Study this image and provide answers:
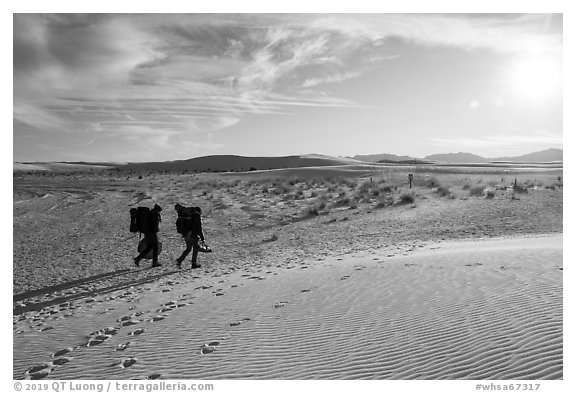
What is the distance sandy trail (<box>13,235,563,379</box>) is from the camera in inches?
162

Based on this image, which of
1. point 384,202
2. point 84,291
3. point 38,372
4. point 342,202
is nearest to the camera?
point 38,372

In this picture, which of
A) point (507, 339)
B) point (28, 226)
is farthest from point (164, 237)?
point (507, 339)

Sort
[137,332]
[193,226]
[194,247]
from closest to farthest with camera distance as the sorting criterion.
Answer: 1. [137,332]
2. [193,226]
3. [194,247]

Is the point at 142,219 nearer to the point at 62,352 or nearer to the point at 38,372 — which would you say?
the point at 62,352

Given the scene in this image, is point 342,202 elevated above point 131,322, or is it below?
above

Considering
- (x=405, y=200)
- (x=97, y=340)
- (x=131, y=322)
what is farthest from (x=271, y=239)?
(x=405, y=200)

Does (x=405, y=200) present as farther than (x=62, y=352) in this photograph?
Yes

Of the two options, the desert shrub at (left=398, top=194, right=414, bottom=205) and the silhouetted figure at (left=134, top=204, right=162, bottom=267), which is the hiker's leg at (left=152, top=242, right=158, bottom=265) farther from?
the desert shrub at (left=398, top=194, right=414, bottom=205)

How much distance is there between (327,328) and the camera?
499cm

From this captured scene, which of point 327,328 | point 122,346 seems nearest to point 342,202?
point 327,328

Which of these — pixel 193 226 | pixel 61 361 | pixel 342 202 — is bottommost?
pixel 61 361

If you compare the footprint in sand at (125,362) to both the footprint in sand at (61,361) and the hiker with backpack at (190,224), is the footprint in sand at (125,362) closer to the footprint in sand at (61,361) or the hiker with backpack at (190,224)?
the footprint in sand at (61,361)

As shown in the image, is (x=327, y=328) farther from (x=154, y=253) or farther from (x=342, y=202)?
(x=342, y=202)

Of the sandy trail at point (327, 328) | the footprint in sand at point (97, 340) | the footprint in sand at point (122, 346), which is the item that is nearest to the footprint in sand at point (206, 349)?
the sandy trail at point (327, 328)
